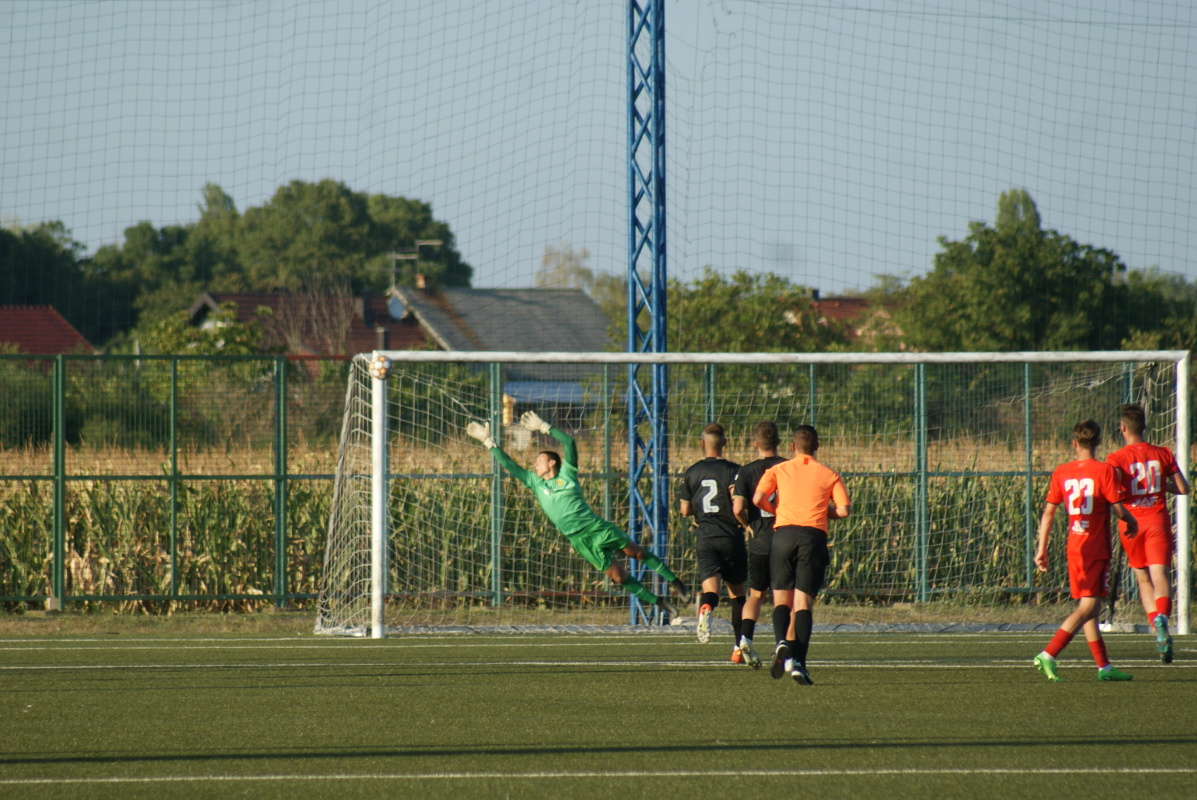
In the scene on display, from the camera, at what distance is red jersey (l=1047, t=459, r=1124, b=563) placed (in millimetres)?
7996

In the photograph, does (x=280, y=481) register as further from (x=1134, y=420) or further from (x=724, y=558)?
(x=1134, y=420)

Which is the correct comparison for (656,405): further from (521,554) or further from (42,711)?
(42,711)

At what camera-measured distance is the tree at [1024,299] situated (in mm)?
27141

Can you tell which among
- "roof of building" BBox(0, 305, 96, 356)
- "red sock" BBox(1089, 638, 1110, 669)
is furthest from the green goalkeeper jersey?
"roof of building" BBox(0, 305, 96, 356)

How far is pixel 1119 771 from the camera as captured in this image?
5.37 meters

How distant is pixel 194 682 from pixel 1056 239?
83.9 ft

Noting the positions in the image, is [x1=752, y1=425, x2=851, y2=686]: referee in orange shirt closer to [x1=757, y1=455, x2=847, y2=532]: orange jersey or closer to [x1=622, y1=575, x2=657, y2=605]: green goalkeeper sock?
[x1=757, y1=455, x2=847, y2=532]: orange jersey

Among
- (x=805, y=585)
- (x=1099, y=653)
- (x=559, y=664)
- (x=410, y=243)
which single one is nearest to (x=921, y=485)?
(x=1099, y=653)

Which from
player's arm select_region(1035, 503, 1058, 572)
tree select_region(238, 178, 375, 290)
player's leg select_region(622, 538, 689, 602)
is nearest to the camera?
player's arm select_region(1035, 503, 1058, 572)

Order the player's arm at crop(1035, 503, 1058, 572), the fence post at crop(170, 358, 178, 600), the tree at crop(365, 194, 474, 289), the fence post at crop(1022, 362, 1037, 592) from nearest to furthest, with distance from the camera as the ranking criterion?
the player's arm at crop(1035, 503, 1058, 572) < the fence post at crop(170, 358, 178, 600) < the fence post at crop(1022, 362, 1037, 592) < the tree at crop(365, 194, 474, 289)

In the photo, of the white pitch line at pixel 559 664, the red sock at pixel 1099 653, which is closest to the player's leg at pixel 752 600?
the white pitch line at pixel 559 664

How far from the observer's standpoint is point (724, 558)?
9258mm

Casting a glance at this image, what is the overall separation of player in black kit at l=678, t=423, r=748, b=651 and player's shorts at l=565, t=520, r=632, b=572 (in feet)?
3.23

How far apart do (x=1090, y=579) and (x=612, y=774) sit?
4175 millimetres
